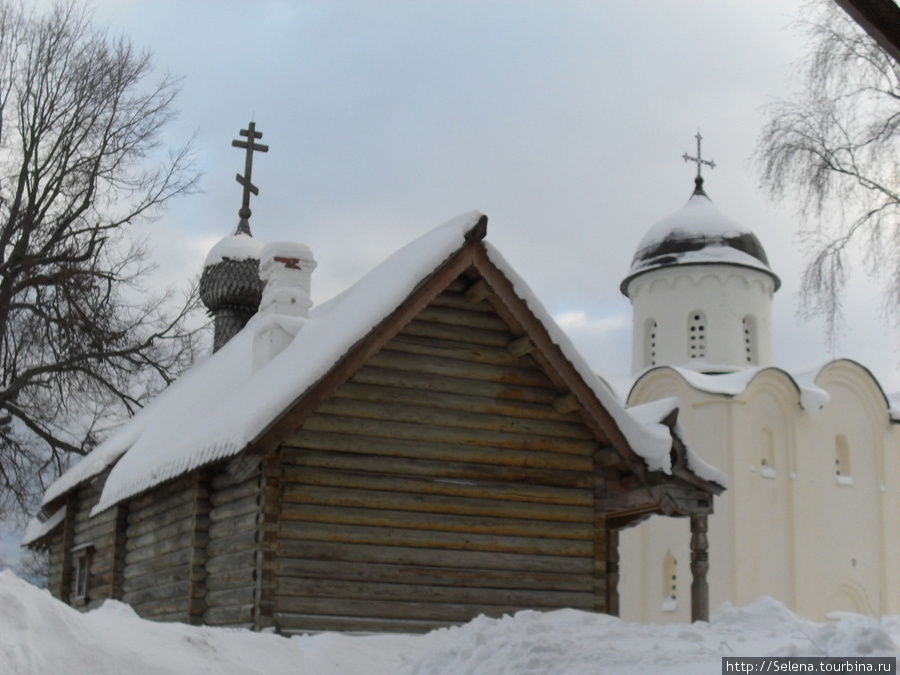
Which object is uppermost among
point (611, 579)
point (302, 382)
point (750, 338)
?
point (750, 338)

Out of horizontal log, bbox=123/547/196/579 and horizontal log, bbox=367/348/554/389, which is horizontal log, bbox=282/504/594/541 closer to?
horizontal log, bbox=367/348/554/389

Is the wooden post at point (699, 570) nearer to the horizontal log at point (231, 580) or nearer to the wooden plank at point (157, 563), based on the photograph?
the horizontal log at point (231, 580)

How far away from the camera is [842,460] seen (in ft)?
104

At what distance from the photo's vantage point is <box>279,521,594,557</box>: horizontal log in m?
10.8

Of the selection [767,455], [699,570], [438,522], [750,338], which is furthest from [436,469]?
[750,338]

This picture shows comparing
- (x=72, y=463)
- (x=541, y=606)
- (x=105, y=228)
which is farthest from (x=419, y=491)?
(x=72, y=463)

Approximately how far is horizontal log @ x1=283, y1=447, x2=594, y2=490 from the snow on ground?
5.45ft

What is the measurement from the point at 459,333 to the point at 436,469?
1.35 m

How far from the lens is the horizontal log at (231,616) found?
10.8 meters

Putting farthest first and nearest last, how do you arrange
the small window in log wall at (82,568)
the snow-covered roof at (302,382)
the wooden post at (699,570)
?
the small window in log wall at (82,568) < the wooden post at (699,570) < the snow-covered roof at (302,382)

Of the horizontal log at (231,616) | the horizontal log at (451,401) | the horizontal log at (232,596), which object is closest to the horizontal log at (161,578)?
the horizontal log at (232,596)

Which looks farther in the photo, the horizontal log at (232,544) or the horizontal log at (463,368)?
the horizontal log at (463,368)

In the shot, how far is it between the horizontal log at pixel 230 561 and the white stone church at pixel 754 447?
59.7 ft

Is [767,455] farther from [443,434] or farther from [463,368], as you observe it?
[443,434]
